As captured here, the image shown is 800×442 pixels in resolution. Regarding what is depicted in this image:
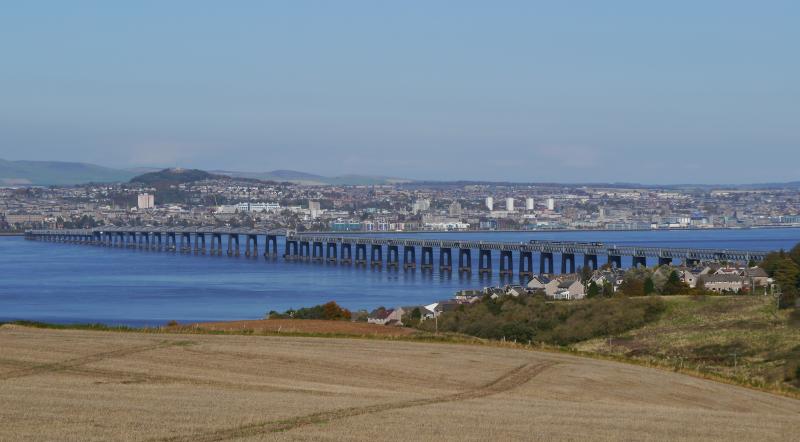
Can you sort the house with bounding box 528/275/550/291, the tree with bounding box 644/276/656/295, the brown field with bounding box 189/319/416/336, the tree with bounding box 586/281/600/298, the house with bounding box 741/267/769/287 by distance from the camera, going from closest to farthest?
the brown field with bounding box 189/319/416/336 → the tree with bounding box 644/276/656/295 → the tree with bounding box 586/281/600/298 → the house with bounding box 741/267/769/287 → the house with bounding box 528/275/550/291

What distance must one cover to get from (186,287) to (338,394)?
77251 millimetres

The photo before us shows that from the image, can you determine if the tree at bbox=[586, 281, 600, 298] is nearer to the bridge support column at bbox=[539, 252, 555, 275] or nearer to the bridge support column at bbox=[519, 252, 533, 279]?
the bridge support column at bbox=[519, 252, 533, 279]

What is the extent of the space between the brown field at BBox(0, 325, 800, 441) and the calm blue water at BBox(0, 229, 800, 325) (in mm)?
34930

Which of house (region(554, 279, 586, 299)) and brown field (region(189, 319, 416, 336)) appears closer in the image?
brown field (region(189, 319, 416, 336))

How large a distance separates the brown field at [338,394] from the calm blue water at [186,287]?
34.9 metres

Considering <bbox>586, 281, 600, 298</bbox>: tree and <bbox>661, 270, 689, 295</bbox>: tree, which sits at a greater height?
<bbox>661, 270, 689, 295</bbox>: tree

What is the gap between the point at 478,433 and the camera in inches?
701

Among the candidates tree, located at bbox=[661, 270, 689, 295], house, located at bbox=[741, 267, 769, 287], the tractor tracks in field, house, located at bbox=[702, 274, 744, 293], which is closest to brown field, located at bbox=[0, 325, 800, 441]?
the tractor tracks in field

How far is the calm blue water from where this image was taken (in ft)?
236

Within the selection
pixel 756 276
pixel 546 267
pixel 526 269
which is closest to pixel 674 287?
pixel 756 276

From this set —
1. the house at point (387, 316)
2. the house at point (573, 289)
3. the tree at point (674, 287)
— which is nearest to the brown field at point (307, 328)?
the house at point (387, 316)

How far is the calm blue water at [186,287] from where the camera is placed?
72.1 m

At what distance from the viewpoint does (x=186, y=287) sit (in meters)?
97.8

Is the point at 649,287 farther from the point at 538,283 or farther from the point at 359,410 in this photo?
the point at 359,410
